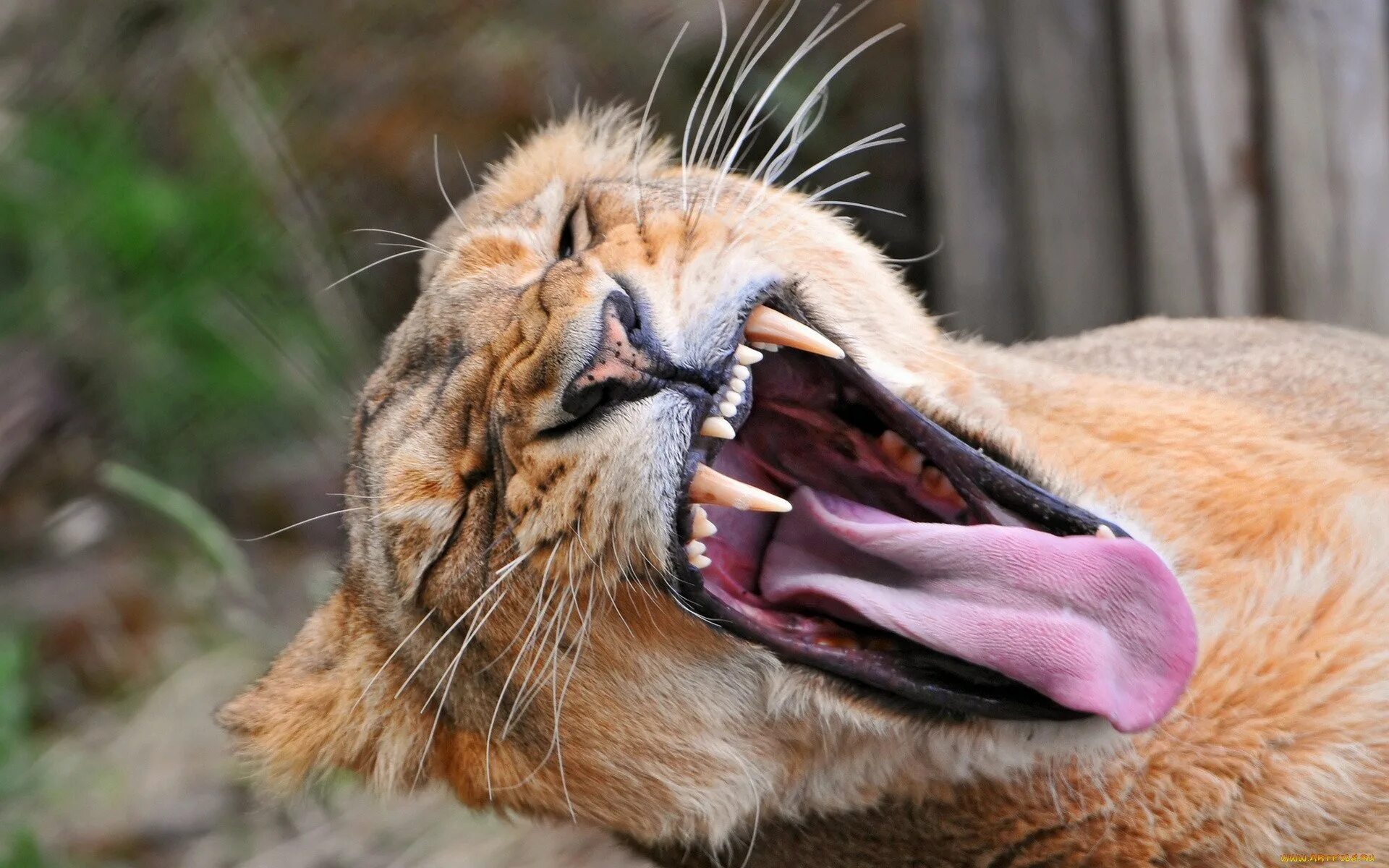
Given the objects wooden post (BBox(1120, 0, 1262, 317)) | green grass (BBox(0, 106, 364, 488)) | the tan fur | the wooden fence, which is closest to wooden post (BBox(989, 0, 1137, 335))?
the wooden fence

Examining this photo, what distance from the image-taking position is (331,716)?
2.54 metres

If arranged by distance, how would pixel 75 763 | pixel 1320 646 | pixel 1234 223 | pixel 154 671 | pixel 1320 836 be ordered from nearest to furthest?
1. pixel 1320 836
2. pixel 1320 646
3. pixel 1234 223
4. pixel 75 763
5. pixel 154 671

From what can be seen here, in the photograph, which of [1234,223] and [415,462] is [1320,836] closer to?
[415,462]

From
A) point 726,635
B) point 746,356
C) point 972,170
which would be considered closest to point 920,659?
point 726,635

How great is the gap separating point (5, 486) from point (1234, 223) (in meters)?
4.44

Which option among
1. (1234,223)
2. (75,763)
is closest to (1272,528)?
(1234,223)

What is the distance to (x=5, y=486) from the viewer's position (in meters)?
5.32

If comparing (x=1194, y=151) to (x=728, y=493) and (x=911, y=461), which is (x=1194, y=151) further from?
(x=728, y=493)

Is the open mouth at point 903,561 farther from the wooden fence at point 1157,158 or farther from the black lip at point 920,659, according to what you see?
the wooden fence at point 1157,158

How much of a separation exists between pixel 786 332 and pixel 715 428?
24cm

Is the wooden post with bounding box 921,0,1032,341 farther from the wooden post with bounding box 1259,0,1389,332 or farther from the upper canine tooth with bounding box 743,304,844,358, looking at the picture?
the upper canine tooth with bounding box 743,304,844,358

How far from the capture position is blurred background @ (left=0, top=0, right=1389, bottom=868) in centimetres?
418

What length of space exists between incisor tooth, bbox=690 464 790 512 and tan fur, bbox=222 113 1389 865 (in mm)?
65

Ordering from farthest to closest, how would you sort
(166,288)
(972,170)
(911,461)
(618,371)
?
(166,288) < (972,170) < (911,461) < (618,371)
